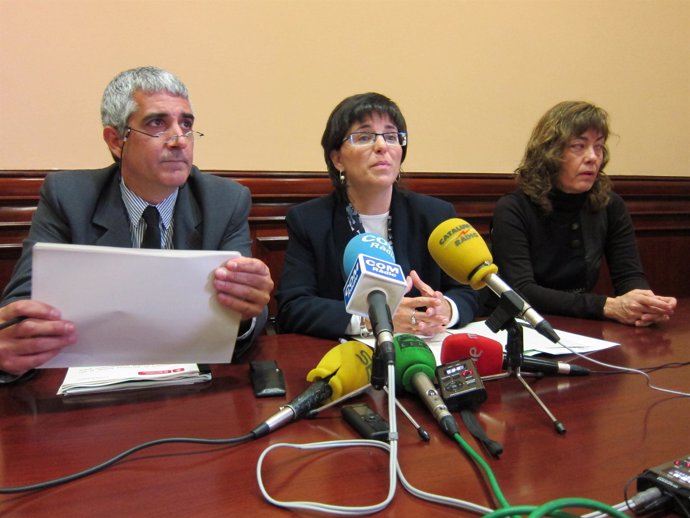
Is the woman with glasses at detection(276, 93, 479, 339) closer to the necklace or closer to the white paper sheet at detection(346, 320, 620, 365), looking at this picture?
the necklace

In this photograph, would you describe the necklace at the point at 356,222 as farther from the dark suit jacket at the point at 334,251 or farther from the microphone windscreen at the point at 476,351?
the microphone windscreen at the point at 476,351

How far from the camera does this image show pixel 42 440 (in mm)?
737

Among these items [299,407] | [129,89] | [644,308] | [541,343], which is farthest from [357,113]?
[299,407]

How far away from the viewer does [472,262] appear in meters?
0.89

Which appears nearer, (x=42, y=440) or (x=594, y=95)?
(x=42, y=440)

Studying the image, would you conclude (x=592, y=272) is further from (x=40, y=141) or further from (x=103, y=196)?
(x=40, y=141)

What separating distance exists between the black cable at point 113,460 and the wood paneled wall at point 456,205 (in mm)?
1538

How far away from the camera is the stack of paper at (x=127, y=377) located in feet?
3.01

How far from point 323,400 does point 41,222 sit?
0.94 metres

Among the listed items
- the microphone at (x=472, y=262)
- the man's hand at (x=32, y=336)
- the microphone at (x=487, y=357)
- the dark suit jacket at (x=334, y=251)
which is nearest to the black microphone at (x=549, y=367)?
the microphone at (x=487, y=357)

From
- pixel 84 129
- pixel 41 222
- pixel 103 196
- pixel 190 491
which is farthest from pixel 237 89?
pixel 190 491

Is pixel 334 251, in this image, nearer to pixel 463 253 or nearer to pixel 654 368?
pixel 463 253

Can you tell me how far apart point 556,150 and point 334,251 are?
1.00 metres

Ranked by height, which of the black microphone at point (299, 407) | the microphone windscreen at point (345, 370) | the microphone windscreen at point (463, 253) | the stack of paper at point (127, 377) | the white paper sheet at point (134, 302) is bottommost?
the stack of paper at point (127, 377)
